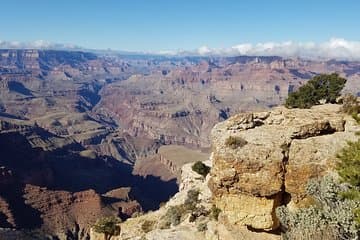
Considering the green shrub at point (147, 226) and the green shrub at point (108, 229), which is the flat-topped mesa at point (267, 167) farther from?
the green shrub at point (108, 229)

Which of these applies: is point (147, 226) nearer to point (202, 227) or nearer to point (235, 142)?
point (202, 227)

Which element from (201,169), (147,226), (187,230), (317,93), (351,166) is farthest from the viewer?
(317,93)

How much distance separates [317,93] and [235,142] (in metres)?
28.2

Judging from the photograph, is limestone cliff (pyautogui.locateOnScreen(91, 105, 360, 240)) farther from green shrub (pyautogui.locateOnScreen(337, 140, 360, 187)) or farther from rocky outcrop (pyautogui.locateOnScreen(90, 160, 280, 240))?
green shrub (pyautogui.locateOnScreen(337, 140, 360, 187))

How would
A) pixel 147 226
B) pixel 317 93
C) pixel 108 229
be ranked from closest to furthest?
pixel 147 226 → pixel 108 229 → pixel 317 93

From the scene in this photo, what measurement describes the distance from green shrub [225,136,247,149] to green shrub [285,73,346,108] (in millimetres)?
23524

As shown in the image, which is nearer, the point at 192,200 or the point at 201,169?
the point at 192,200

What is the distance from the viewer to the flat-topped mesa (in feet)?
80.9

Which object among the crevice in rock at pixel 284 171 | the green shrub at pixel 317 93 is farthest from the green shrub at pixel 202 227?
the green shrub at pixel 317 93

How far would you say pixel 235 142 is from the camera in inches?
1021

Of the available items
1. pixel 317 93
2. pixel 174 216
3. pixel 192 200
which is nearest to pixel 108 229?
pixel 174 216

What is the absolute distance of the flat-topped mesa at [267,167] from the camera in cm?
2466

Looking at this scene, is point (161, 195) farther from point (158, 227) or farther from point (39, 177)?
point (158, 227)

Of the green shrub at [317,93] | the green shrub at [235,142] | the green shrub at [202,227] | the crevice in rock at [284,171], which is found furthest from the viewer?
the green shrub at [317,93]
